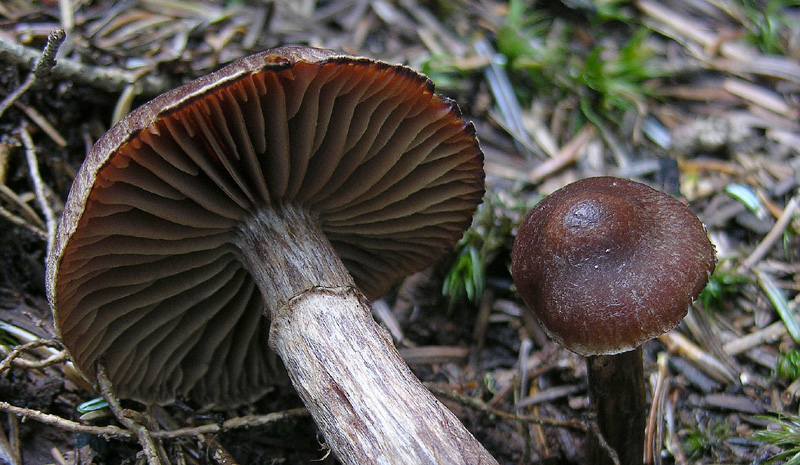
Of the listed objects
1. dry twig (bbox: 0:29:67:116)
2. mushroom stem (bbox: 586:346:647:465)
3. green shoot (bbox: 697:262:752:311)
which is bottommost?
green shoot (bbox: 697:262:752:311)

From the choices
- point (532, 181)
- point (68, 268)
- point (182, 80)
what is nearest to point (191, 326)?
A: point (68, 268)

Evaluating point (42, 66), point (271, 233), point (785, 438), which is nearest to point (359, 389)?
point (271, 233)

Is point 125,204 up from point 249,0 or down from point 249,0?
down

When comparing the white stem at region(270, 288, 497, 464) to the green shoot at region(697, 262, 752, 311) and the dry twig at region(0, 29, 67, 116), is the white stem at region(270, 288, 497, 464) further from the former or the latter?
the green shoot at region(697, 262, 752, 311)

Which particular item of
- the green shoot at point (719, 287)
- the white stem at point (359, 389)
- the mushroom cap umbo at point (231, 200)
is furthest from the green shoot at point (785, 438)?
the mushroom cap umbo at point (231, 200)

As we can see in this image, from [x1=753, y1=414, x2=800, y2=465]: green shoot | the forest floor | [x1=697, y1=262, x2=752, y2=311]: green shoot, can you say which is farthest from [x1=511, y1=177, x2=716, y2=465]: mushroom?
[x1=697, y1=262, x2=752, y2=311]: green shoot

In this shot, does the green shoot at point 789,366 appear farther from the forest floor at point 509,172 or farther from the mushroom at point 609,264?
the mushroom at point 609,264

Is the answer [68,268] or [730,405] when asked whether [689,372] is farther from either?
[68,268]
